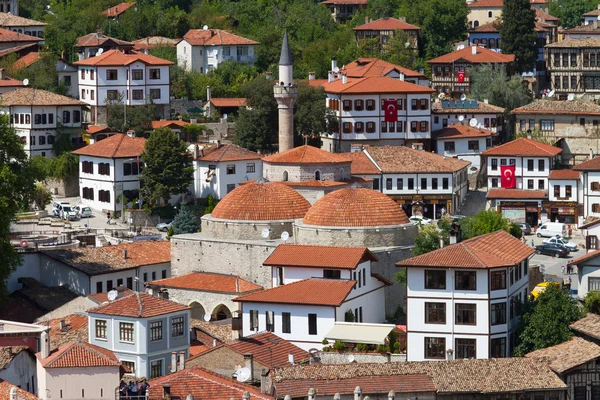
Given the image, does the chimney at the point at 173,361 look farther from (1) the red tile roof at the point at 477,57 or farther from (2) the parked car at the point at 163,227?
(1) the red tile roof at the point at 477,57

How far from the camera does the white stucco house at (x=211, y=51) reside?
12875cm

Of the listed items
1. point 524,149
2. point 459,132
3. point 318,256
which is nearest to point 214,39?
point 459,132

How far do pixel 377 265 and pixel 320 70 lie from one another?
2054 inches

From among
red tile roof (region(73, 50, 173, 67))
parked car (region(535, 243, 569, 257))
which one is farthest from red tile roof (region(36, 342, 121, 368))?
red tile roof (region(73, 50, 173, 67))

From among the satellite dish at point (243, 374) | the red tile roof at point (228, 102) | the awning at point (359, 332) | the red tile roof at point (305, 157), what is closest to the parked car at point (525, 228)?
the red tile roof at point (305, 157)

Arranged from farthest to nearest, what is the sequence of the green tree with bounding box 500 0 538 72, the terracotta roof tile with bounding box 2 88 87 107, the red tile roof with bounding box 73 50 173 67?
1. the green tree with bounding box 500 0 538 72
2. the red tile roof with bounding box 73 50 173 67
3. the terracotta roof tile with bounding box 2 88 87 107

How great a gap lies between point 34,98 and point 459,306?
4933cm

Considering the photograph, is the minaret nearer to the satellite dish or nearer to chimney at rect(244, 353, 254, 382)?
chimney at rect(244, 353, 254, 382)

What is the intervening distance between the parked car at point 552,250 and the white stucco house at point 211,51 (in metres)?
41.0

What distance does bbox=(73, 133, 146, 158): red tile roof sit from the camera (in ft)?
339

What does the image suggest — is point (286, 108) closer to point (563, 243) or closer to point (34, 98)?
point (34, 98)

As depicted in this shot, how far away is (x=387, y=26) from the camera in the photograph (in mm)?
135125

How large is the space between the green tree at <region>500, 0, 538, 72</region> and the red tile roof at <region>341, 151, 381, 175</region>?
25.5 metres

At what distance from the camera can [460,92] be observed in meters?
127
